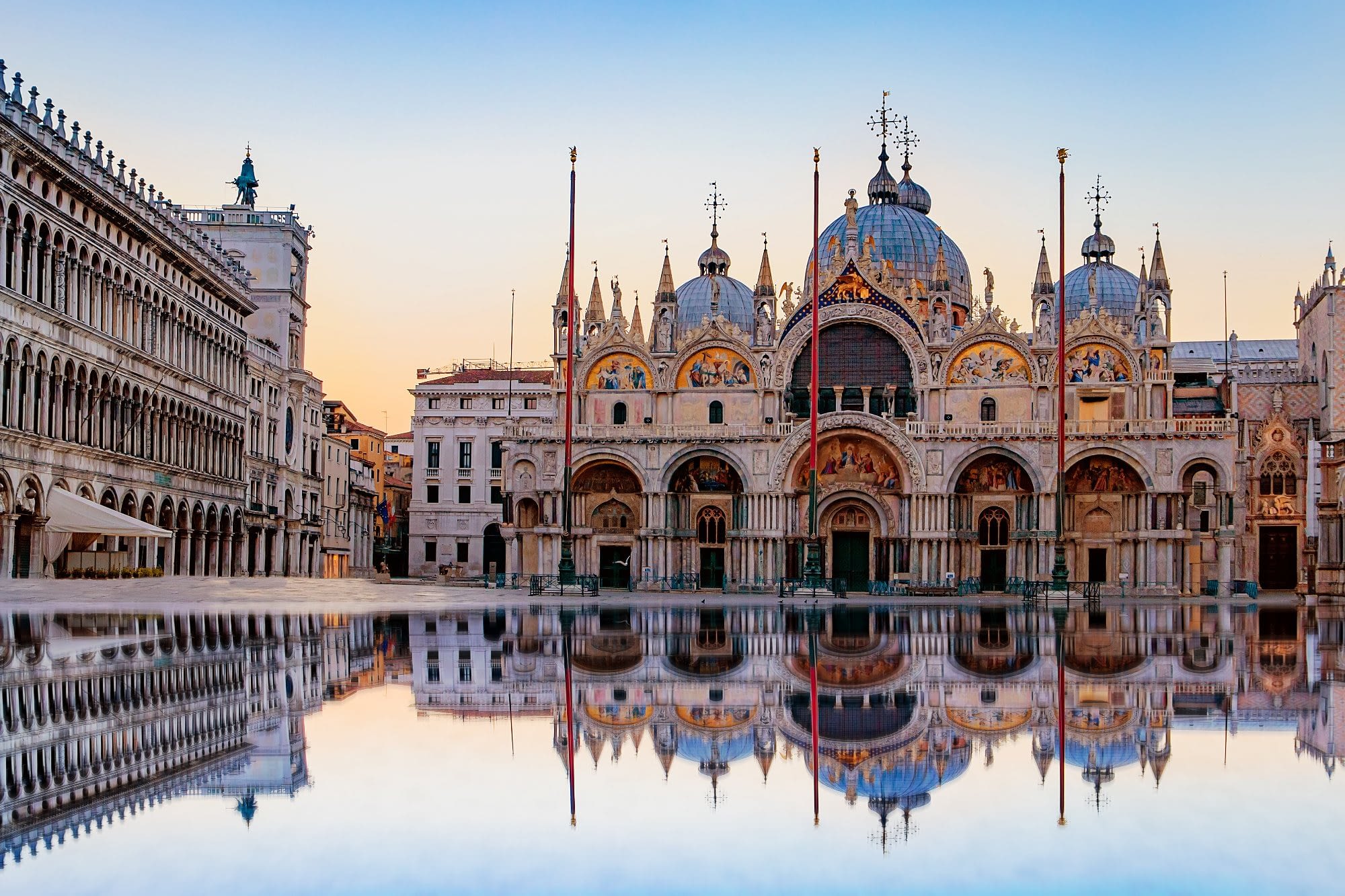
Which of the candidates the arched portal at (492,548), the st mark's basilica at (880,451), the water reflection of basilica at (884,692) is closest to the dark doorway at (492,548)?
the arched portal at (492,548)

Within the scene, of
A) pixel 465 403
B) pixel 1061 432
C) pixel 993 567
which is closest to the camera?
pixel 1061 432

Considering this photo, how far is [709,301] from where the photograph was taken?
87.8 m

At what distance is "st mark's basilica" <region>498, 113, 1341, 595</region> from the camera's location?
63562 mm

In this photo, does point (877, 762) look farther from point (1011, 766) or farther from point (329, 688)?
point (329, 688)

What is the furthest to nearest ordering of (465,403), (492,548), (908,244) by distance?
(465,403)
(492,548)
(908,244)

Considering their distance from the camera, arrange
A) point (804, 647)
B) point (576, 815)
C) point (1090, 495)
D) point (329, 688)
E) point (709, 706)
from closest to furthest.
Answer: point (576, 815) < point (709, 706) < point (329, 688) < point (804, 647) < point (1090, 495)

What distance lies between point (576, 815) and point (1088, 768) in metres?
3.59

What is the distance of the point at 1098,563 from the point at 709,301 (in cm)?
3174

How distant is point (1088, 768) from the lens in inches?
370

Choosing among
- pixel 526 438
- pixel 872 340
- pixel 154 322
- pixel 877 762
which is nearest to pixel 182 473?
pixel 154 322

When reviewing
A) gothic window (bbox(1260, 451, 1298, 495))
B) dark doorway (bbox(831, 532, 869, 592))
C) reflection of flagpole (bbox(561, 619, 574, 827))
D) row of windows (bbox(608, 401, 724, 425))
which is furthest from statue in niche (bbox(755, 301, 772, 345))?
reflection of flagpole (bbox(561, 619, 574, 827))

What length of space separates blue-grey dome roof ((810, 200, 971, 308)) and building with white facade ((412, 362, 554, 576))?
23164 millimetres

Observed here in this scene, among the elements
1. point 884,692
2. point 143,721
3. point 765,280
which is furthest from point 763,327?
point 143,721

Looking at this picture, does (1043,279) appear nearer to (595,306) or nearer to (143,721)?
(595,306)
